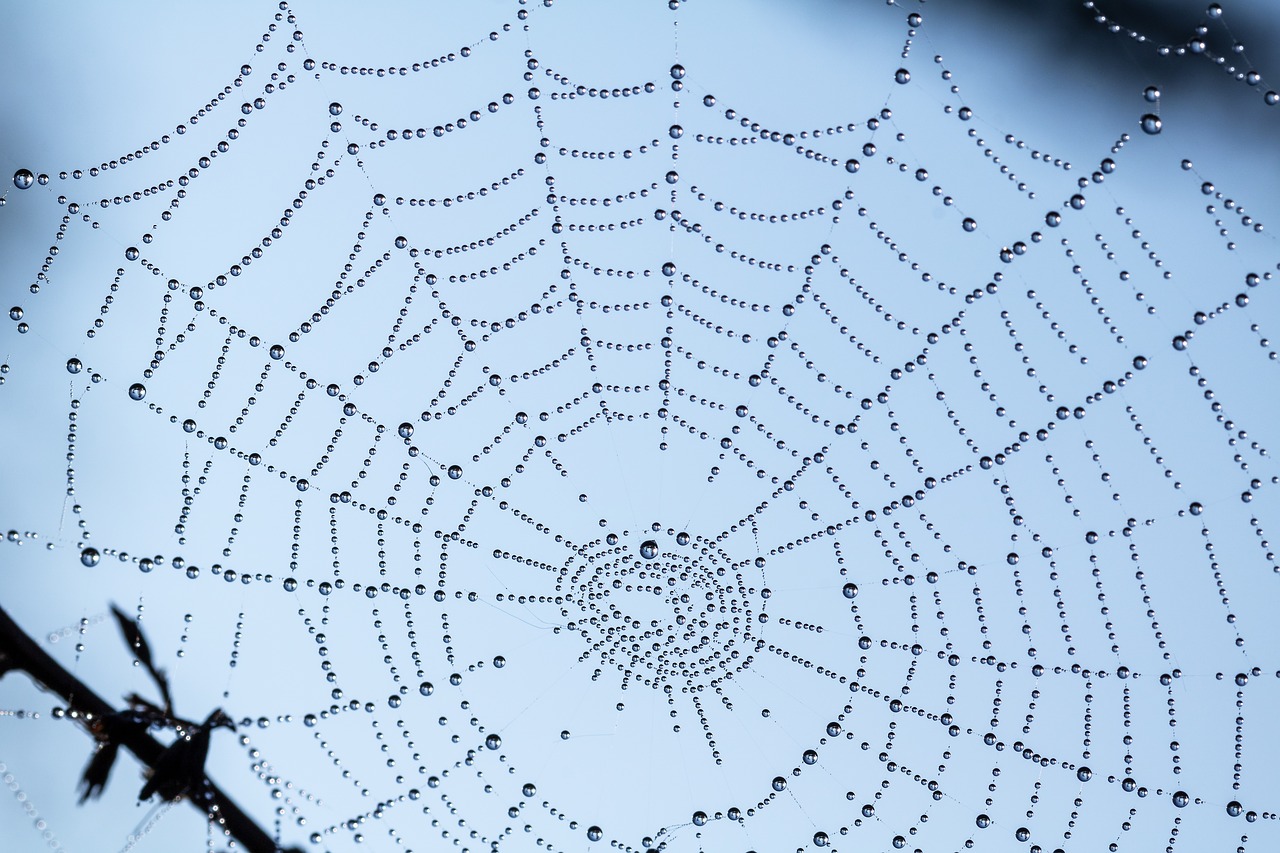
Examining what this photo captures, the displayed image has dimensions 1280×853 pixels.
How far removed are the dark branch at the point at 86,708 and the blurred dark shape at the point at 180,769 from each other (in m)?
0.05

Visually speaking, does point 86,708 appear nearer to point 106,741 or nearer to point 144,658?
point 106,741

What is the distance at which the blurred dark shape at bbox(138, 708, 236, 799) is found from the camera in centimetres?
306

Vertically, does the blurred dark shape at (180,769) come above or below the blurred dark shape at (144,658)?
below

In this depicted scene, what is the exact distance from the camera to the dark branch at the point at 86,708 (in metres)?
2.93

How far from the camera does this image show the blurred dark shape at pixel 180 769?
3061 mm

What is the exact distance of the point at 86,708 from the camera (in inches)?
125

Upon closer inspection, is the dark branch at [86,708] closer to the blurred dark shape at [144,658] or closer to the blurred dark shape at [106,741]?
the blurred dark shape at [106,741]

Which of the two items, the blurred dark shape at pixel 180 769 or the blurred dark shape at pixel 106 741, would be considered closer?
the blurred dark shape at pixel 106 741

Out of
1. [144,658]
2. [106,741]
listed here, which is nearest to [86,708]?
[106,741]

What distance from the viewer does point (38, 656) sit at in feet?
10.1

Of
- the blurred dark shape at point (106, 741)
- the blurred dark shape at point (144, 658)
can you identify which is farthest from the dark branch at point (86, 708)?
the blurred dark shape at point (144, 658)

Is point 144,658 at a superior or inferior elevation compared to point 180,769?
superior

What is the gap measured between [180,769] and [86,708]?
15.0 inches

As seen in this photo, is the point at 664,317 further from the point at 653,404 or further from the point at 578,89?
the point at 578,89
